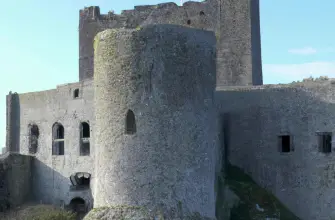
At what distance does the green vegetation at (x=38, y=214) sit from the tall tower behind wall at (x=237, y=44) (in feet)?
32.0

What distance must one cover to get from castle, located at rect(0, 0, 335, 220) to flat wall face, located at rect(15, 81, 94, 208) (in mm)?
52

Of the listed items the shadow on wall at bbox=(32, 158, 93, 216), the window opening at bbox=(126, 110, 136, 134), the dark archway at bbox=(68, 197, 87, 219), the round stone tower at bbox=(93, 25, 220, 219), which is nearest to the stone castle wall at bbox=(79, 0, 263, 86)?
the shadow on wall at bbox=(32, 158, 93, 216)

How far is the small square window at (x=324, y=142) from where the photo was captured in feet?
85.7

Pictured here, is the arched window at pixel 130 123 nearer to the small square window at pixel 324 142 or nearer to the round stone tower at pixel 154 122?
the round stone tower at pixel 154 122

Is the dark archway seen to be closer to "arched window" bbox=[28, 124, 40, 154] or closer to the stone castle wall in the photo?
"arched window" bbox=[28, 124, 40, 154]

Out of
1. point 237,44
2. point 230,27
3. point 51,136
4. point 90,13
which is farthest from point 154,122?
point 90,13

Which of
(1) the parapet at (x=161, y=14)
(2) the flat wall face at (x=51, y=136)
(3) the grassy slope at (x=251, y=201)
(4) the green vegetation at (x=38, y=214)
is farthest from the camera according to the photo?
(1) the parapet at (x=161, y=14)

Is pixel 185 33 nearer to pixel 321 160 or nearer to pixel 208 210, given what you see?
pixel 208 210

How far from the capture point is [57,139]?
102 ft

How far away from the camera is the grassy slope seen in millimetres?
25609

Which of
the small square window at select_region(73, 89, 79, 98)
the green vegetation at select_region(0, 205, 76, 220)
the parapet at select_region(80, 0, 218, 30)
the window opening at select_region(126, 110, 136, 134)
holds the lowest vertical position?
the green vegetation at select_region(0, 205, 76, 220)

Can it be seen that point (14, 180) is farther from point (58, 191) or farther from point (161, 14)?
point (161, 14)

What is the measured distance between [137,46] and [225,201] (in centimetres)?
755

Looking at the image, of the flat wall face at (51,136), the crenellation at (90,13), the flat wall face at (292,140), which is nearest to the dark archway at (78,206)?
the flat wall face at (51,136)
